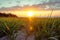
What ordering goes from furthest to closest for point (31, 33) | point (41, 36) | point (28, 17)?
1. point (28, 17)
2. point (31, 33)
3. point (41, 36)

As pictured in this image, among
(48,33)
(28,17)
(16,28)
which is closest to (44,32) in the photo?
(48,33)

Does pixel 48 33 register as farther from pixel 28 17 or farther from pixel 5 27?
pixel 28 17

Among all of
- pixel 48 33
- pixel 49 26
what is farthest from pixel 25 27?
pixel 48 33

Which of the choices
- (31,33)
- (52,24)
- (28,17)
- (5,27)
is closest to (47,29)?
(52,24)

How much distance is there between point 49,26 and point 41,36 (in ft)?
1.76

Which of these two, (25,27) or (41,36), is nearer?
(41,36)

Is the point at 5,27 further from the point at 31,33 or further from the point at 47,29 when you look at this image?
the point at 47,29

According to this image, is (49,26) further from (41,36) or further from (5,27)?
(5,27)

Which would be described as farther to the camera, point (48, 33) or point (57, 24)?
point (57, 24)

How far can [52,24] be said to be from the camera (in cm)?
420

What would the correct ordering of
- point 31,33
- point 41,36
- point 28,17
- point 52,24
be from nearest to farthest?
point 41,36, point 52,24, point 31,33, point 28,17

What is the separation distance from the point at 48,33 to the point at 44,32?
84 mm

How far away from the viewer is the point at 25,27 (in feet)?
15.5

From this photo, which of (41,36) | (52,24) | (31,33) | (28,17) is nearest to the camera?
(41,36)
